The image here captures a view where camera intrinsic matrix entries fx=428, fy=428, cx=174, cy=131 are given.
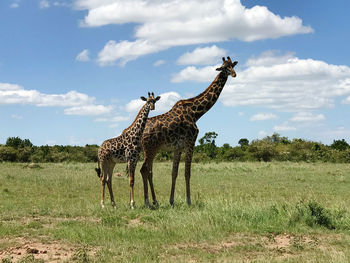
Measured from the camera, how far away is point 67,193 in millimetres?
17031

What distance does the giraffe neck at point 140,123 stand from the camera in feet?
39.0

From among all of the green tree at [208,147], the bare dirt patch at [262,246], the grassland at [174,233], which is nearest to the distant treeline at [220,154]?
the green tree at [208,147]

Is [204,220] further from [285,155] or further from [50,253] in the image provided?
[285,155]

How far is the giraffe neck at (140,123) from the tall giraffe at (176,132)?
15.0 inches

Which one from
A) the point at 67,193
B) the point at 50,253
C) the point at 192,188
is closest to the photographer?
the point at 50,253

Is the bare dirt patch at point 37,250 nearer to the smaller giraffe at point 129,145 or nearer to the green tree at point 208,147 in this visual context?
the smaller giraffe at point 129,145

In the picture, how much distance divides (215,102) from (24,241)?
23.1 ft

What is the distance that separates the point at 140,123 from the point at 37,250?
5023mm

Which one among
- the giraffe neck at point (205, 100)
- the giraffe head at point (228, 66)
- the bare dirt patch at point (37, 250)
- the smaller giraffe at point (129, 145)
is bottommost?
the bare dirt patch at point (37, 250)

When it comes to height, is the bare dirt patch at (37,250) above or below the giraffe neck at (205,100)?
below

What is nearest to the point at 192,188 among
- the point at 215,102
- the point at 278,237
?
the point at 215,102

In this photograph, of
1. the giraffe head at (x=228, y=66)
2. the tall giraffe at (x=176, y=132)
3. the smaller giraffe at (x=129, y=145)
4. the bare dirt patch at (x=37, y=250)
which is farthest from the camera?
the giraffe head at (x=228, y=66)

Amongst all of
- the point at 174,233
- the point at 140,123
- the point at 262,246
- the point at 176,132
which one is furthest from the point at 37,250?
the point at 176,132

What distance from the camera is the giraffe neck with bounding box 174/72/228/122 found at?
42.4ft
